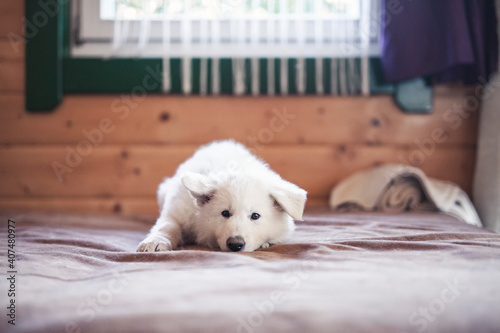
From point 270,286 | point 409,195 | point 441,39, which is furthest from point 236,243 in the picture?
point 441,39

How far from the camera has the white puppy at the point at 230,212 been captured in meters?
1.32

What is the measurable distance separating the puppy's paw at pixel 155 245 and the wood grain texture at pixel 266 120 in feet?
3.90

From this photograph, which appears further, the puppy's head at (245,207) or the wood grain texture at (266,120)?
the wood grain texture at (266,120)

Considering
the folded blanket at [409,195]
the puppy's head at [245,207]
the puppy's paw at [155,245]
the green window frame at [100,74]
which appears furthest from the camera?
the green window frame at [100,74]

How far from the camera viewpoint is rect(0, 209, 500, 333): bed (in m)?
0.67

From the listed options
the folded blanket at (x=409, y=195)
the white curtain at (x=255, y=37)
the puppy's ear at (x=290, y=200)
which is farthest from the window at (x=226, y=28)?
the puppy's ear at (x=290, y=200)

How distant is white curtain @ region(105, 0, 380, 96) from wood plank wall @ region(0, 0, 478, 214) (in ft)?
0.39

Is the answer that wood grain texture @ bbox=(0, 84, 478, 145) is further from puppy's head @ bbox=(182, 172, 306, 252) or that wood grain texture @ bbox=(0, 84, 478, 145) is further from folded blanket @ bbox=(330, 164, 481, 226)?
puppy's head @ bbox=(182, 172, 306, 252)

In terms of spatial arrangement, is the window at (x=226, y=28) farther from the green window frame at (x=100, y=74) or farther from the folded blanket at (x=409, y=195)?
the folded blanket at (x=409, y=195)

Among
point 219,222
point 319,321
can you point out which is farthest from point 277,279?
point 219,222

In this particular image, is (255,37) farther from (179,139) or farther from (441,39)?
(441,39)

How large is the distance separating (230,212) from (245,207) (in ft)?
0.18

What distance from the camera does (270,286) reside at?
0.83m

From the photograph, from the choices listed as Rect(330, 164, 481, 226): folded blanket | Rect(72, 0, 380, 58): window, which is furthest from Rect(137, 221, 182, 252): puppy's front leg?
Rect(72, 0, 380, 58): window
